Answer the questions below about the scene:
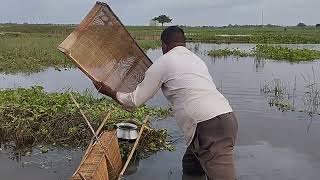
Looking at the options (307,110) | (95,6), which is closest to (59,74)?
(307,110)

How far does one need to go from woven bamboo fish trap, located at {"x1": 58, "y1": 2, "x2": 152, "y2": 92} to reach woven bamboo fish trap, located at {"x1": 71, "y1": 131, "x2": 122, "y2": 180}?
77 cm

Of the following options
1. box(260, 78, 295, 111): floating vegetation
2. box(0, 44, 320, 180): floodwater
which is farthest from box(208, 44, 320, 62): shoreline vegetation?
box(0, 44, 320, 180): floodwater

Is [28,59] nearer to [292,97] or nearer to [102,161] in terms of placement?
[292,97]

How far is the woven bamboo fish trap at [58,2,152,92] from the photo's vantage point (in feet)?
16.7

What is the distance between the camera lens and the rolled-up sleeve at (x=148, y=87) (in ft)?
14.3

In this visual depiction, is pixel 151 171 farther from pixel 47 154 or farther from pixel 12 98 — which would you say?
pixel 12 98

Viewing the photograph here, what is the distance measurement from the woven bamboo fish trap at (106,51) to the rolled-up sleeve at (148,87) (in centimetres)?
63

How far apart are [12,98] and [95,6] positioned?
173 inches

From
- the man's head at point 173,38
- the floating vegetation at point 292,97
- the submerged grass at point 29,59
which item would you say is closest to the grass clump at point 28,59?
the submerged grass at point 29,59

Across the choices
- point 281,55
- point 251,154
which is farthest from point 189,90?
point 281,55

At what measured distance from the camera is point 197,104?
4.30 m

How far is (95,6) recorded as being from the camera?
209 inches

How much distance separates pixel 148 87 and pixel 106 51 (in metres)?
1.41

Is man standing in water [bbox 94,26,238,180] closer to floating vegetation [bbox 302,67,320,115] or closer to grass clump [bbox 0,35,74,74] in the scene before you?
floating vegetation [bbox 302,67,320,115]
